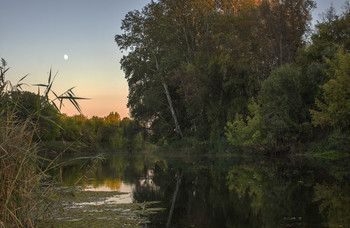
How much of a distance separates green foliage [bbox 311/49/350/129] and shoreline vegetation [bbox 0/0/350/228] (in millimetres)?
60

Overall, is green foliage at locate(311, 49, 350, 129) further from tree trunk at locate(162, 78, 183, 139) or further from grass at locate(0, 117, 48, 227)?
grass at locate(0, 117, 48, 227)

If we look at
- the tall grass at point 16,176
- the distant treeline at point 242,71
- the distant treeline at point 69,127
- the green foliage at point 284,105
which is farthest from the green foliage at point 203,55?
the tall grass at point 16,176

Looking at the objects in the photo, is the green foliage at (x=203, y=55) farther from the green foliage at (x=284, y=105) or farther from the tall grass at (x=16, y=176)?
the tall grass at (x=16, y=176)

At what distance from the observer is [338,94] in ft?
71.3

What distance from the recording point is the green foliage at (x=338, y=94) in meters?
21.6

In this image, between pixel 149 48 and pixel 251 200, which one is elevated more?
pixel 149 48

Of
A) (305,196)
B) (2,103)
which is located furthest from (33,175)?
(305,196)

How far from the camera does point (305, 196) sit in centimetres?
861

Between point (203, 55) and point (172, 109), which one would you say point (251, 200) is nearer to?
point (203, 55)

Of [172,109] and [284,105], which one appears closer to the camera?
[284,105]

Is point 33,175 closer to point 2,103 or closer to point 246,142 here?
point 2,103

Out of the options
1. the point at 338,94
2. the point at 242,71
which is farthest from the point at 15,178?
the point at 242,71

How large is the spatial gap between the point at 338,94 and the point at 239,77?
34.1 ft

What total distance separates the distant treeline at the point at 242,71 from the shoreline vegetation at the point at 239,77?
3.2 inches
